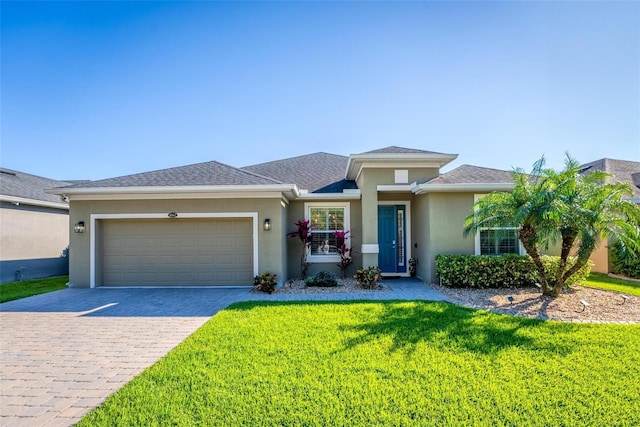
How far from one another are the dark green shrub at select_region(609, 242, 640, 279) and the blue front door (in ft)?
25.3

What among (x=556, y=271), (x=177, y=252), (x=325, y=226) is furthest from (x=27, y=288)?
(x=556, y=271)

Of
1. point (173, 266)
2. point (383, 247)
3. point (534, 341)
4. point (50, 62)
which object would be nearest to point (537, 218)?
point (534, 341)

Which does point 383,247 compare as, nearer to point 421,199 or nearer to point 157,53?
point 421,199

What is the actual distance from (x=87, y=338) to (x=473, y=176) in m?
11.8

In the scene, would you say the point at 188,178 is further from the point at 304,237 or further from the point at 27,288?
the point at 27,288

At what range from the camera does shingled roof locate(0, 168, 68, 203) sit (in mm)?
12514

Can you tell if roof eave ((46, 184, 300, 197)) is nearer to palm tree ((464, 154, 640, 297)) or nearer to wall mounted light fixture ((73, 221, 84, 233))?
wall mounted light fixture ((73, 221, 84, 233))

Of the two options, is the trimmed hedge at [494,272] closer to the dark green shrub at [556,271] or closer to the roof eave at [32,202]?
the dark green shrub at [556,271]

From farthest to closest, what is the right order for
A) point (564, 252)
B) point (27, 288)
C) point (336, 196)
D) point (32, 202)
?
point (32, 202) < point (336, 196) < point (27, 288) < point (564, 252)

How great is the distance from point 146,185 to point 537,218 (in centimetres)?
1146

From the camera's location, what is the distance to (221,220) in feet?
33.7

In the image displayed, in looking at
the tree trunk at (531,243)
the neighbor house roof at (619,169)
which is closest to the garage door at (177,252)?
the tree trunk at (531,243)

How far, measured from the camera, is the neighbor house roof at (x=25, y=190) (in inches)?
479

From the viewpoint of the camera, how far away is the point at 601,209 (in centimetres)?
729
